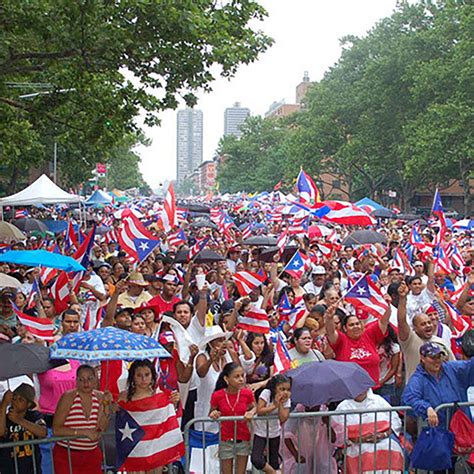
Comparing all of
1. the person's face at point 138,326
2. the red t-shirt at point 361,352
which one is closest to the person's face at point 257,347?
the red t-shirt at point 361,352

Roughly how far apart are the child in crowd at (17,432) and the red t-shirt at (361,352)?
3.15 metres

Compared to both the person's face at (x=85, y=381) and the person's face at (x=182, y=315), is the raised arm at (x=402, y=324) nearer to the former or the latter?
the person's face at (x=182, y=315)

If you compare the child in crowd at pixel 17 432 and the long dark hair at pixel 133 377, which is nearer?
the child in crowd at pixel 17 432

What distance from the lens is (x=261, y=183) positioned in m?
93.1

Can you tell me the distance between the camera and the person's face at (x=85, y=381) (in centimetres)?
554

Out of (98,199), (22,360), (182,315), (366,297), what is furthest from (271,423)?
(98,199)

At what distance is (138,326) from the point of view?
7574 mm

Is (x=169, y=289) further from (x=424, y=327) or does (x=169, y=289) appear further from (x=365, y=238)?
(x=365, y=238)

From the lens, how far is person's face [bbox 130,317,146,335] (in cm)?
755

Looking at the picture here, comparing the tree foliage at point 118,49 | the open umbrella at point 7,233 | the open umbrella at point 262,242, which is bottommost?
the open umbrella at point 262,242

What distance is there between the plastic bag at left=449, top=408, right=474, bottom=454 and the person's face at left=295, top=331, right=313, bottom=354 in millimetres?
1643

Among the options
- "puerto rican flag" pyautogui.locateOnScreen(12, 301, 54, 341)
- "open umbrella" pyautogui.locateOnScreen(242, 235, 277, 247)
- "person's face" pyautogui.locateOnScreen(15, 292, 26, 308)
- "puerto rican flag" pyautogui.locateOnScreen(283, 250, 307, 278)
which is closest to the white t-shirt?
"puerto rican flag" pyautogui.locateOnScreen(12, 301, 54, 341)

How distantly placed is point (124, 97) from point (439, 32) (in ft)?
103

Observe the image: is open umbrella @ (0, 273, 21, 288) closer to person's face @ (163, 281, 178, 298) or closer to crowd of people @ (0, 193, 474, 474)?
crowd of people @ (0, 193, 474, 474)
